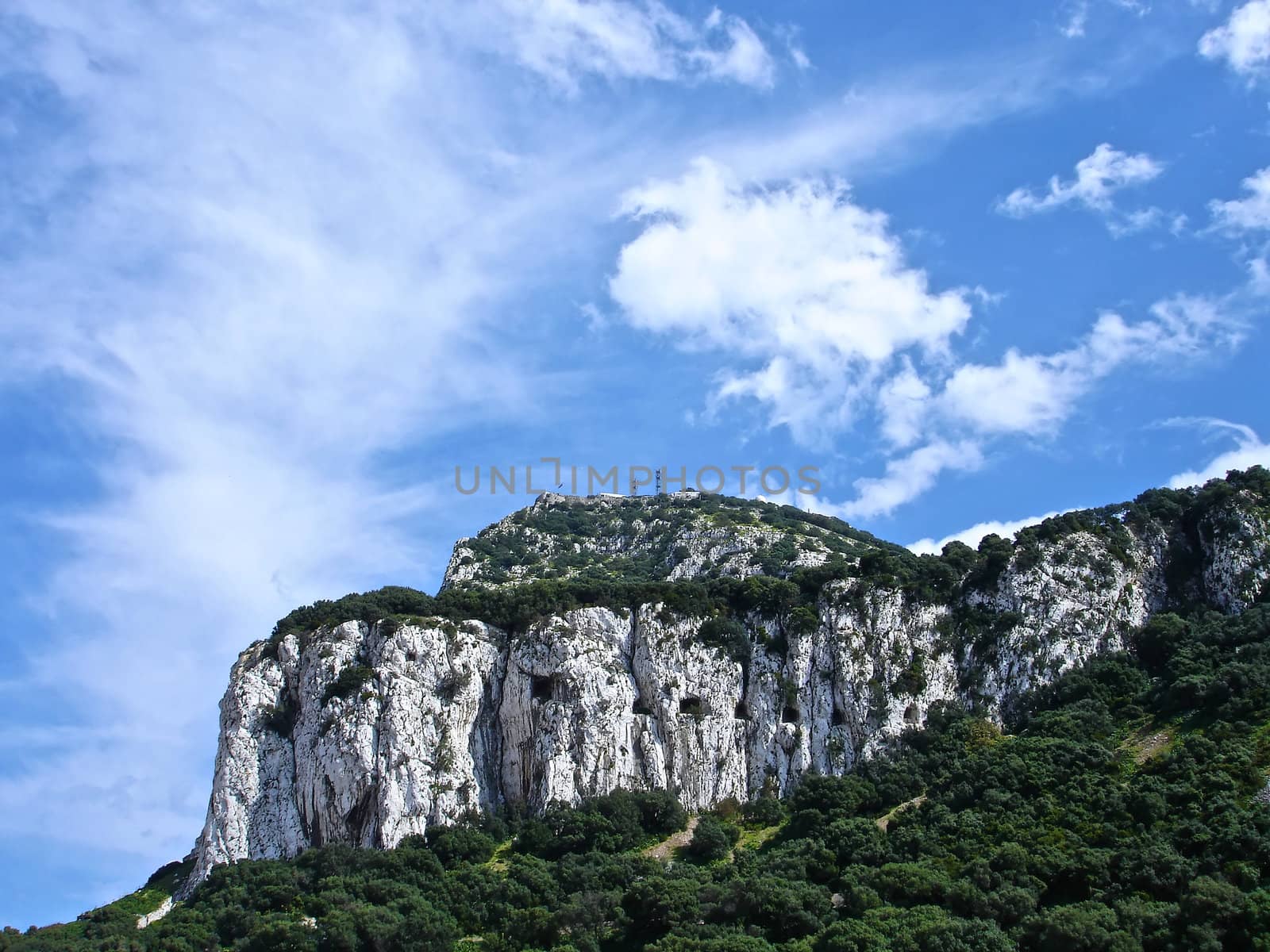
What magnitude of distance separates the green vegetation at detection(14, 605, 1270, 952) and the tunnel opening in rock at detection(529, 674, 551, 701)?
337 inches

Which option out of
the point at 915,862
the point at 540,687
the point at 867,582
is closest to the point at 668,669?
the point at 540,687

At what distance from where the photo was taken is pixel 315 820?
267ft

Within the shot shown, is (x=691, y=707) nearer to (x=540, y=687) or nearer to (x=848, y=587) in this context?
(x=540, y=687)

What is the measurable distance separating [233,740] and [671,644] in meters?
30.6

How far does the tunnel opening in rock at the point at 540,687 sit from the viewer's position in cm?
8638

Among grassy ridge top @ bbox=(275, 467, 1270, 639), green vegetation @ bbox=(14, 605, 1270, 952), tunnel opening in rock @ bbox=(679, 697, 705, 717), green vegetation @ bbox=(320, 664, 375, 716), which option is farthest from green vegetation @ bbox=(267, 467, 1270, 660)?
green vegetation @ bbox=(14, 605, 1270, 952)

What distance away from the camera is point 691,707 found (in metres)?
87.2

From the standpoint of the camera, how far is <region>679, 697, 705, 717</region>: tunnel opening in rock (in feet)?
284

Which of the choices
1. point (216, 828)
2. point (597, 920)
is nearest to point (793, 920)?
point (597, 920)

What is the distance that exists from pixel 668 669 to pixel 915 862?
24.6 meters

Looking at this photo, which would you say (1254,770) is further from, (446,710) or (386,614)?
(386,614)

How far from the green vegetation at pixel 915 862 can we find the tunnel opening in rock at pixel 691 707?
25.1ft

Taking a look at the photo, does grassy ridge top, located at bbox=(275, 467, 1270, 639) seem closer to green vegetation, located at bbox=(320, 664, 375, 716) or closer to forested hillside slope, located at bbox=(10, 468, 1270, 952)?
forested hillside slope, located at bbox=(10, 468, 1270, 952)

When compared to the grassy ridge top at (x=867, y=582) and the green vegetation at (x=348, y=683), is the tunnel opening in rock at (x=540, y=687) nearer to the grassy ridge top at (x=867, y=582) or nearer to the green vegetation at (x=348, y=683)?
the grassy ridge top at (x=867, y=582)
